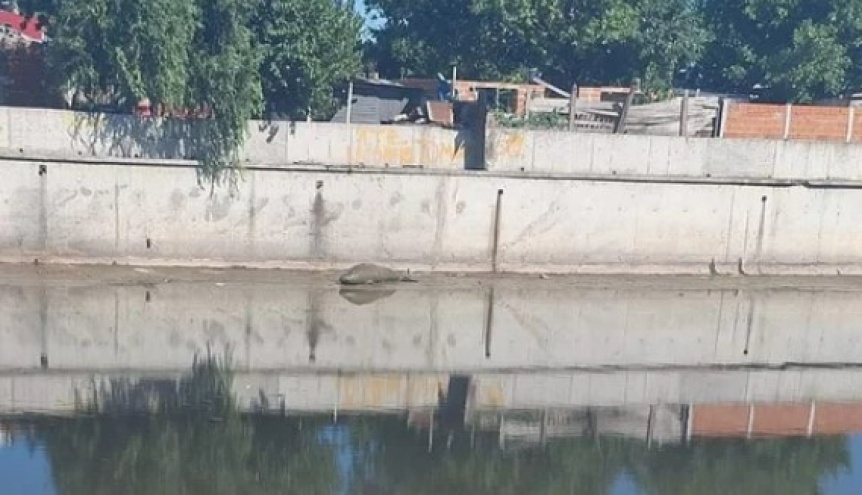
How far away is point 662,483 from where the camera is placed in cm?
1245

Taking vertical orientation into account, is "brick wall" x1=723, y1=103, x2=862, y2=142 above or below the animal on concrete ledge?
above

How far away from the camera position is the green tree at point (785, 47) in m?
28.3

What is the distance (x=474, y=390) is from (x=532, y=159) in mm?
7813

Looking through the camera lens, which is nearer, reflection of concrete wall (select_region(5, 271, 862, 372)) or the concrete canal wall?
reflection of concrete wall (select_region(5, 271, 862, 372))

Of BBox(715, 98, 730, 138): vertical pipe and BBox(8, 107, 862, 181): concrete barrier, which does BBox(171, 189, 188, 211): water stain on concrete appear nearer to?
BBox(8, 107, 862, 181): concrete barrier

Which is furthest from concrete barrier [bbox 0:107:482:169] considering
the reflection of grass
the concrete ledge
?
the reflection of grass

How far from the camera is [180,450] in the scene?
12.5 m

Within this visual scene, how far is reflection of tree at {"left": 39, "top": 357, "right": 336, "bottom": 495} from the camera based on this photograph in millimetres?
11586

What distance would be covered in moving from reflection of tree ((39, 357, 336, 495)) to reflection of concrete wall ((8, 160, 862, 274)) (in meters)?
6.87

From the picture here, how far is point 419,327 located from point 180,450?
6.80 metres

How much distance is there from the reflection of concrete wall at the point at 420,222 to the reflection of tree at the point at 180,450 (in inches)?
270

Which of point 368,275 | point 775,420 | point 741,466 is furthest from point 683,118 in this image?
point 741,466

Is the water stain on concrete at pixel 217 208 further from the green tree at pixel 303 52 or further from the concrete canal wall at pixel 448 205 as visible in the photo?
the green tree at pixel 303 52

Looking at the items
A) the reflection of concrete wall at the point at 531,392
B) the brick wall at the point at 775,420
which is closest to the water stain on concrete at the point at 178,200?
the reflection of concrete wall at the point at 531,392
